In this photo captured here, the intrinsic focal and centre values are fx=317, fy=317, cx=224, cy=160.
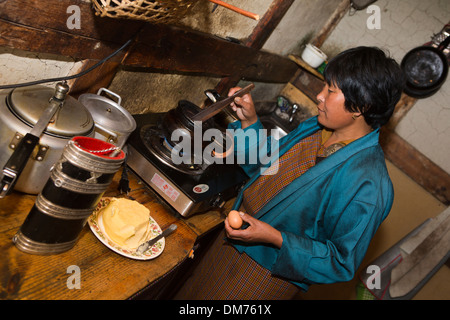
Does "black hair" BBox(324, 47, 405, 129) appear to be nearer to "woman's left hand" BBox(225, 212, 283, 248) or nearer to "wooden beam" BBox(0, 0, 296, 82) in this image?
"woman's left hand" BBox(225, 212, 283, 248)

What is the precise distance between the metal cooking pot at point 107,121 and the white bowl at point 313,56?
9.82ft

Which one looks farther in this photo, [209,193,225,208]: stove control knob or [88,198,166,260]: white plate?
[209,193,225,208]: stove control knob

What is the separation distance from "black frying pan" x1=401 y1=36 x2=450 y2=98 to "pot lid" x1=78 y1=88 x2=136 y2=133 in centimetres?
345

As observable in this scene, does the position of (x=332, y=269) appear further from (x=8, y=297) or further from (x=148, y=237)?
(x=8, y=297)

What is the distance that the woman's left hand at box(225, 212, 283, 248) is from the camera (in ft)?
5.65

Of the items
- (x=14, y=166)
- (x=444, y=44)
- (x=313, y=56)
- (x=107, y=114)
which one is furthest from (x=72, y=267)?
(x=444, y=44)

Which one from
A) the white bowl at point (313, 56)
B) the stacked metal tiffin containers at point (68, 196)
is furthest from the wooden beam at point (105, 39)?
the white bowl at point (313, 56)

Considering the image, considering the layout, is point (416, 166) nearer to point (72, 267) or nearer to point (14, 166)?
Answer: point (72, 267)

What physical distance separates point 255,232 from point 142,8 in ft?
3.95

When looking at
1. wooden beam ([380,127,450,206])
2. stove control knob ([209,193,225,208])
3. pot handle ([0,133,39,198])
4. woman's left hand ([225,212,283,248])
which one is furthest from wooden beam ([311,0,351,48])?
pot handle ([0,133,39,198])

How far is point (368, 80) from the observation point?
173cm

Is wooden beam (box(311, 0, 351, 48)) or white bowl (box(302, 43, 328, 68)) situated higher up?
wooden beam (box(311, 0, 351, 48))

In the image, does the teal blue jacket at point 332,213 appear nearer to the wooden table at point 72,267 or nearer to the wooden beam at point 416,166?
the wooden table at point 72,267

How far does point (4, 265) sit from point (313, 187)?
154 cm
